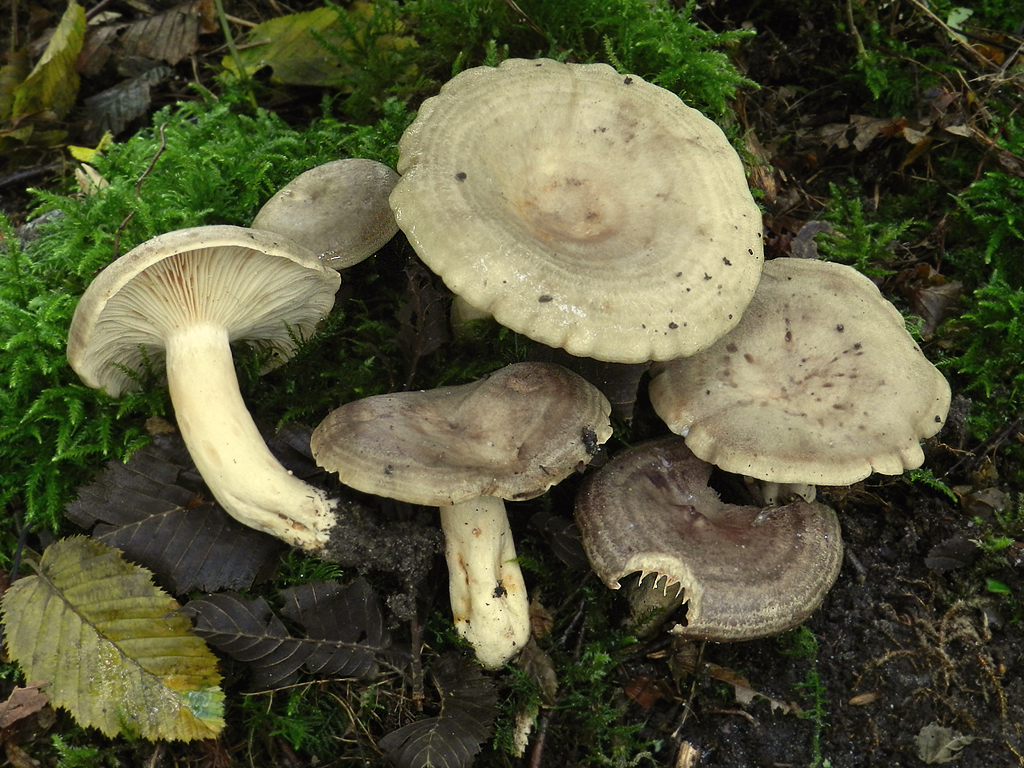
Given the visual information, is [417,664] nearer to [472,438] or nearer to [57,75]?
[472,438]

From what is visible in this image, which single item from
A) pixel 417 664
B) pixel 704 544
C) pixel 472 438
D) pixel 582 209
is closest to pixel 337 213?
pixel 582 209

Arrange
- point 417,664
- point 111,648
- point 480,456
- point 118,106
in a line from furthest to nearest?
point 118,106 → point 417,664 → point 111,648 → point 480,456

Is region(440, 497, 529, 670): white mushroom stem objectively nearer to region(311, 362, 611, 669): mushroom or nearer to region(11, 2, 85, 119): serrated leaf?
region(311, 362, 611, 669): mushroom

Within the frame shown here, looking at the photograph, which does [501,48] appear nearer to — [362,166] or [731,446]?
[362,166]

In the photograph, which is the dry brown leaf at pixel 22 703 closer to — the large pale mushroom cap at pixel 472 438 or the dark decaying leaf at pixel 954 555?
the large pale mushroom cap at pixel 472 438

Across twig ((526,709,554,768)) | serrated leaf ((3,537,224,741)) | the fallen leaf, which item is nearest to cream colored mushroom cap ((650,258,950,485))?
the fallen leaf

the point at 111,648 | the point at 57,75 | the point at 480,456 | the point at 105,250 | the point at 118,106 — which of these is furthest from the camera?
the point at 118,106
